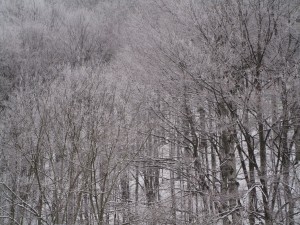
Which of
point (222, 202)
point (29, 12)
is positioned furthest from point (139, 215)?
point (29, 12)

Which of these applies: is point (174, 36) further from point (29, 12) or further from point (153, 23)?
point (29, 12)

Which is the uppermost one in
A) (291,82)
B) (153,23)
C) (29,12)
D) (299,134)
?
(29,12)

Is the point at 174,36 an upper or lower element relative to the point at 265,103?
upper

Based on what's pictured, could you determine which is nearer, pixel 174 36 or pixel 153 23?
pixel 174 36

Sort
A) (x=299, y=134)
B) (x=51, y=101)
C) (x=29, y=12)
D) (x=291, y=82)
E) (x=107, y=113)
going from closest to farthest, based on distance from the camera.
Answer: (x=291, y=82), (x=299, y=134), (x=107, y=113), (x=51, y=101), (x=29, y=12)

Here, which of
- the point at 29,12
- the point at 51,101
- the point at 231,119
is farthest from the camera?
the point at 29,12

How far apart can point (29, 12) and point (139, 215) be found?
32.2 m

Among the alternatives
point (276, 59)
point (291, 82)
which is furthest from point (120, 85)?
point (291, 82)

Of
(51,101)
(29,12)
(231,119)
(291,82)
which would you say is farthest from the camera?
(29,12)

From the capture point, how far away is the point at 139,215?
9.23 m

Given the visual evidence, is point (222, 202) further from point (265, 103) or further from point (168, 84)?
point (168, 84)

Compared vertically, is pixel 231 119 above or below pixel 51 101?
below

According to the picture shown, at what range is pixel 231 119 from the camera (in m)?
7.72

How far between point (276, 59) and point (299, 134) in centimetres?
221
